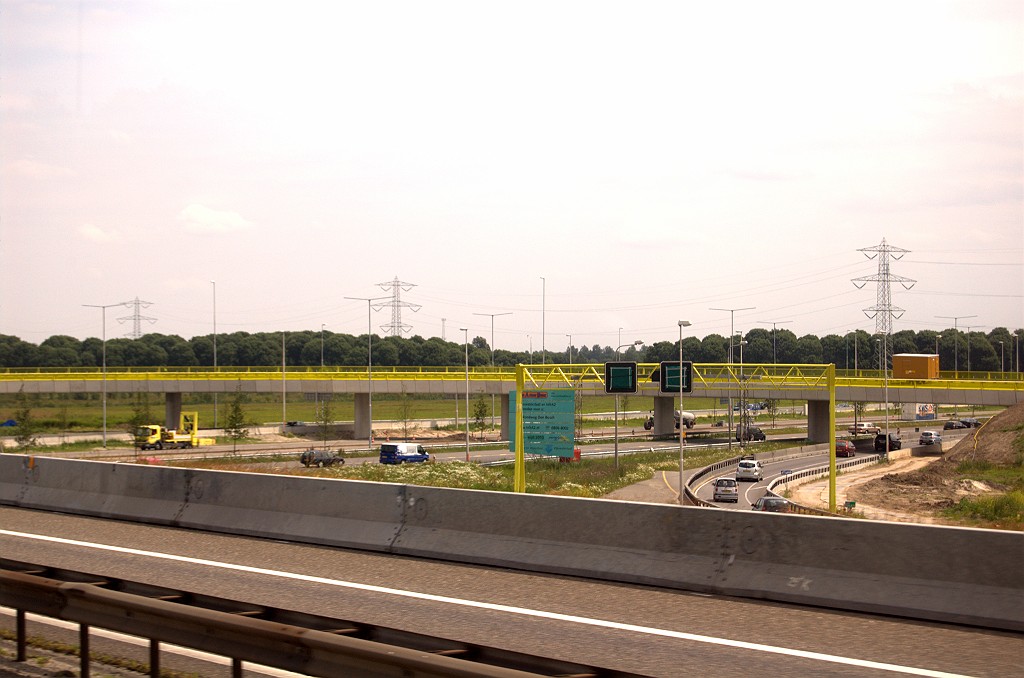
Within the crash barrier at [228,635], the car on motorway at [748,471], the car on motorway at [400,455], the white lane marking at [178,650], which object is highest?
the crash barrier at [228,635]

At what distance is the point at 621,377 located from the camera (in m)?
38.2

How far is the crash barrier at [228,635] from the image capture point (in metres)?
6.20

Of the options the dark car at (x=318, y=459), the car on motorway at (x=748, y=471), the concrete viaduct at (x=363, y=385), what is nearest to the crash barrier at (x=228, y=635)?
the dark car at (x=318, y=459)

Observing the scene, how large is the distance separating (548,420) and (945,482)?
1305 inches

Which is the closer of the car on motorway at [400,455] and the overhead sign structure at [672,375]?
the overhead sign structure at [672,375]

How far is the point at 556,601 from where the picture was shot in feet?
35.6

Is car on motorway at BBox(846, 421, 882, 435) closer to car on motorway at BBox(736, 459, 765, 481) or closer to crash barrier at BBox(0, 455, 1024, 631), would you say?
car on motorway at BBox(736, 459, 765, 481)

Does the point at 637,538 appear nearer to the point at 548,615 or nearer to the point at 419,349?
the point at 548,615

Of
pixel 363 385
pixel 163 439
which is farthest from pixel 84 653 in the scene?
pixel 363 385

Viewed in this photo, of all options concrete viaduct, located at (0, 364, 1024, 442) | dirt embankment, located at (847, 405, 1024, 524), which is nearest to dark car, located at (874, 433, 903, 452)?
concrete viaduct, located at (0, 364, 1024, 442)

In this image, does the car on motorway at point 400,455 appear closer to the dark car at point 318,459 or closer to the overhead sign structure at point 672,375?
the dark car at point 318,459

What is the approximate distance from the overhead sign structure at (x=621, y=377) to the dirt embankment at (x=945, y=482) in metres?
13.3

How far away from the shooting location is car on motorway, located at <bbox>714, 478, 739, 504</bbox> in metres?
52.1

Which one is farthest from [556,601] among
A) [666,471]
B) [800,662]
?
[666,471]
